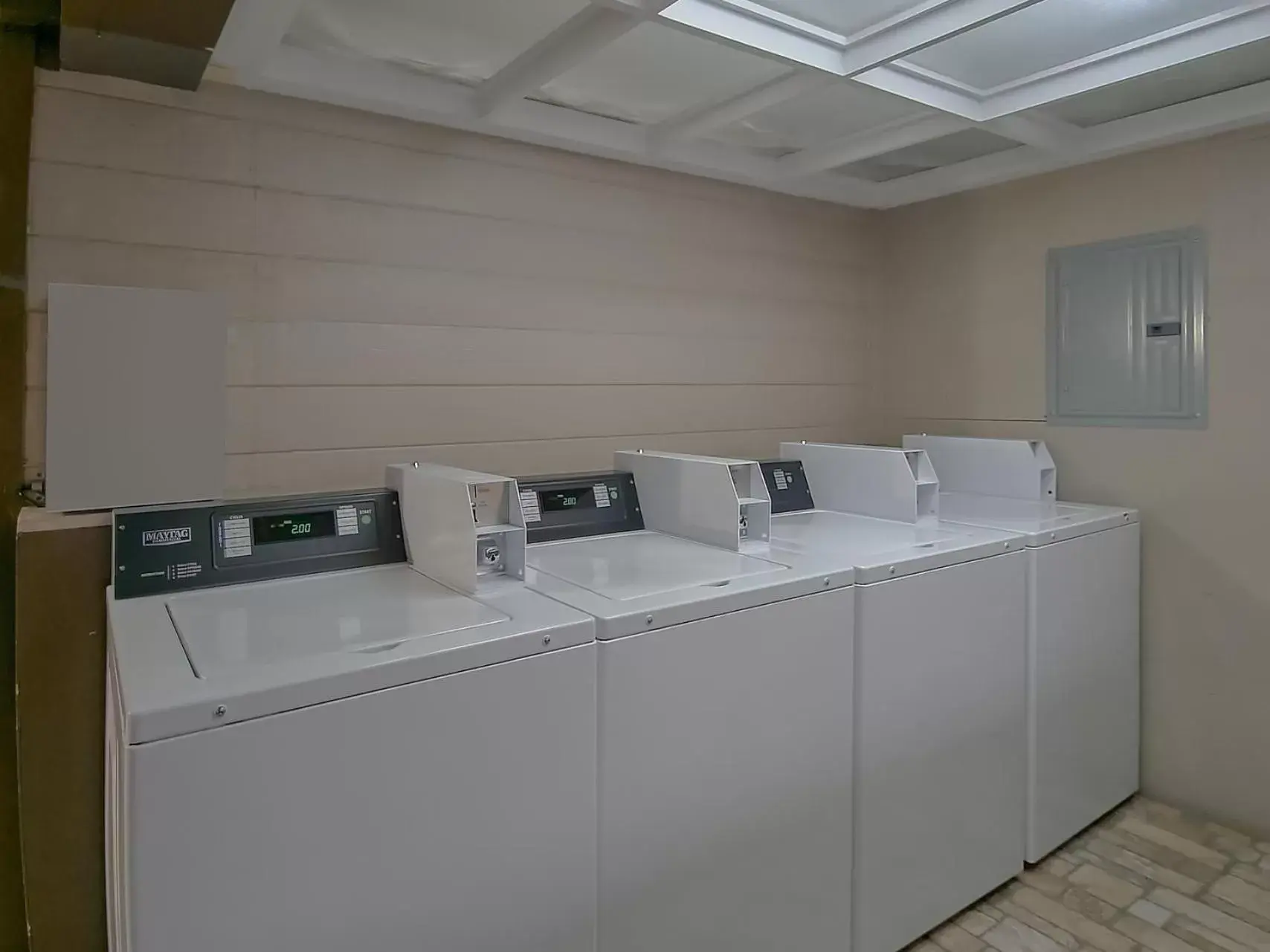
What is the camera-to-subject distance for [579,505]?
223cm

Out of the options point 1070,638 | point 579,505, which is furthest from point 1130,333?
point 579,505

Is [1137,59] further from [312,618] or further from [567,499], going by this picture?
[312,618]

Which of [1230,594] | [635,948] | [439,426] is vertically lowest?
[635,948]

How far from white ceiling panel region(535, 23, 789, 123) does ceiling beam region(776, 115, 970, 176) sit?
0.57 metres

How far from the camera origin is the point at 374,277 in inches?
87.2

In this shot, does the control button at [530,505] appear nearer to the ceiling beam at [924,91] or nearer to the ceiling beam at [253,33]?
the ceiling beam at [253,33]

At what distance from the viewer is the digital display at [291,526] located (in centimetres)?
170

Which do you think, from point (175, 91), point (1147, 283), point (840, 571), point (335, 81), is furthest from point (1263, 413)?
point (175, 91)

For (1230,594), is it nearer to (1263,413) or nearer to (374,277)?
(1263,413)

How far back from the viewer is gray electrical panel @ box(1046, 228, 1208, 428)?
259 centimetres

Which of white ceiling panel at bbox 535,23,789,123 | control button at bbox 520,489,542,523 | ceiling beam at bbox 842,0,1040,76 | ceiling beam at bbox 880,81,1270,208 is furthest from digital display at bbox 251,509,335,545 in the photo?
ceiling beam at bbox 880,81,1270,208

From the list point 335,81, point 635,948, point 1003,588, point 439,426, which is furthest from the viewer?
point 439,426

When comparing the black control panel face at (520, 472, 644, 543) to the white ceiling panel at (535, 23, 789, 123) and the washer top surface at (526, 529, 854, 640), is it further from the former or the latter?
the white ceiling panel at (535, 23, 789, 123)

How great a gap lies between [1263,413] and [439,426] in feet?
8.06
